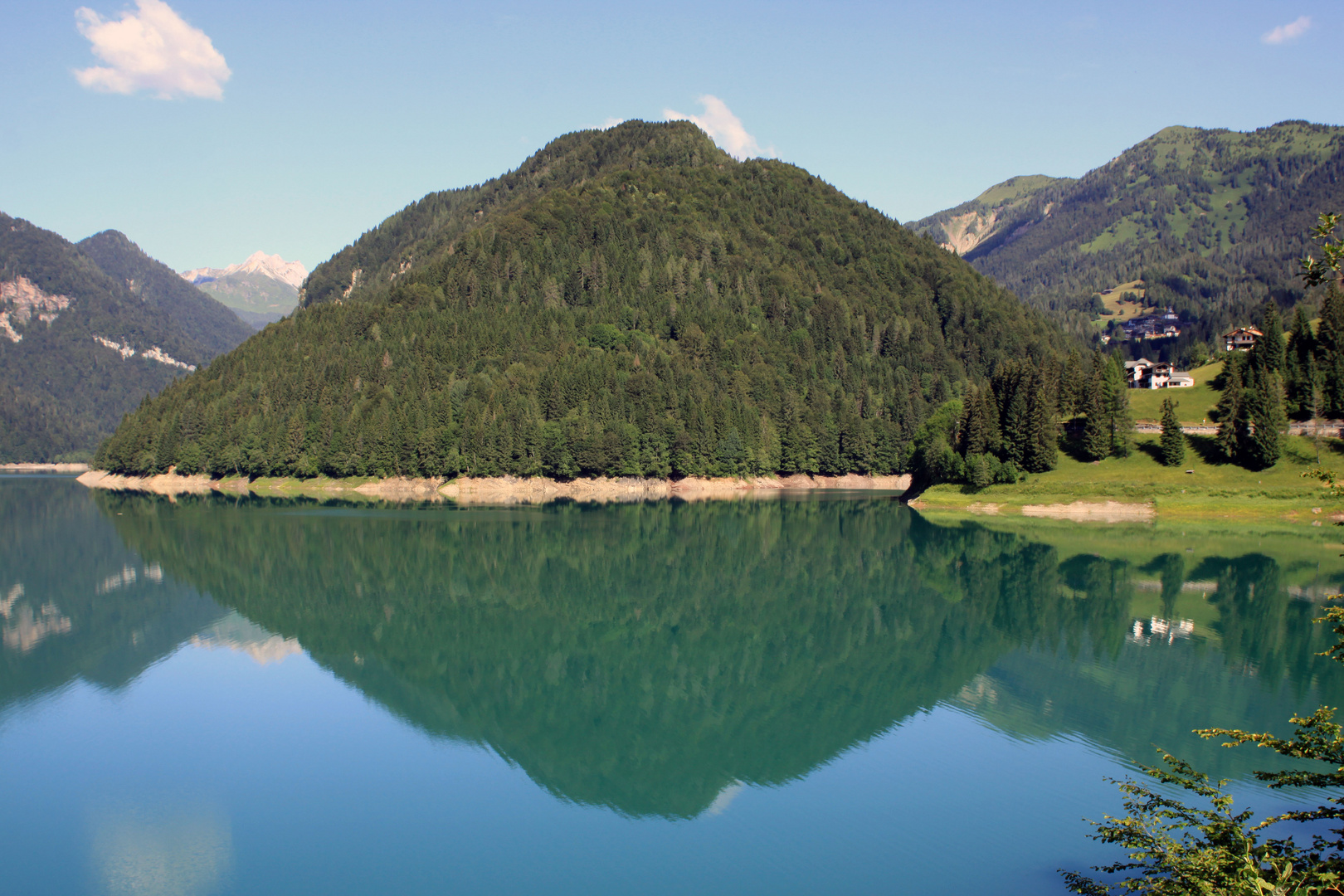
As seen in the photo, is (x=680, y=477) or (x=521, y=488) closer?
(x=521, y=488)

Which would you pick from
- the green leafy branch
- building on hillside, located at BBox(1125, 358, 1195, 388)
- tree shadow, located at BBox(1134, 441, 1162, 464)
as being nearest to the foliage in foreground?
the green leafy branch

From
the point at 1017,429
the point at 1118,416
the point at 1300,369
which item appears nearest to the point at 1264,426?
the point at 1300,369

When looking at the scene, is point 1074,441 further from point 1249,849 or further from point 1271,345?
point 1249,849

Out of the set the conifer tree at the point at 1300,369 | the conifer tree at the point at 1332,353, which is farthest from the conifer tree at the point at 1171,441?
the conifer tree at the point at 1332,353

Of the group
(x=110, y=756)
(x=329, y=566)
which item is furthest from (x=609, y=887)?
(x=329, y=566)

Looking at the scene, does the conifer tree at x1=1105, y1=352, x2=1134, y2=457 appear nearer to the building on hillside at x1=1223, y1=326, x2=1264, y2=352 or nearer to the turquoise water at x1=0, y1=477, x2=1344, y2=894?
the turquoise water at x1=0, y1=477, x2=1344, y2=894

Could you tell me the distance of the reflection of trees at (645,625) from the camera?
2636cm

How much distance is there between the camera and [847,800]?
21.7 meters

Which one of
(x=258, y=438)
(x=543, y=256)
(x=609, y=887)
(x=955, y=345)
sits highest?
(x=543, y=256)

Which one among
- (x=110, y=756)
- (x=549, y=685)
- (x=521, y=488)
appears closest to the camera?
(x=110, y=756)

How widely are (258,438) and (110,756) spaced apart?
10965 cm

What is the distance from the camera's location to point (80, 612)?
44.0m

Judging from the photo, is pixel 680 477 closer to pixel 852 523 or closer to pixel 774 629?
pixel 852 523

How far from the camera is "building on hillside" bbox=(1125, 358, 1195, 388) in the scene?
120 meters
